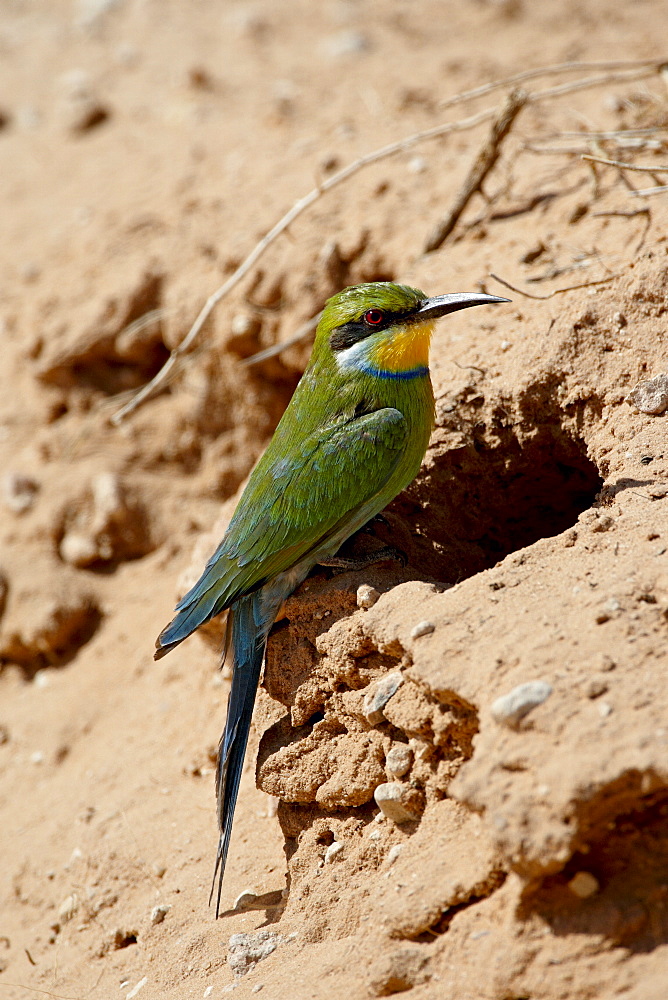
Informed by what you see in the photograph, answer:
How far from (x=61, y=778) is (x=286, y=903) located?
5.11 ft

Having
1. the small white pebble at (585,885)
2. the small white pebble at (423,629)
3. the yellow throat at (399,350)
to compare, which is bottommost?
the small white pebble at (585,885)

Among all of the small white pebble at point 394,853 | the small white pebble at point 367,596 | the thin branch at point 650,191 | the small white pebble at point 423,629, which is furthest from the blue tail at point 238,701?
the thin branch at point 650,191

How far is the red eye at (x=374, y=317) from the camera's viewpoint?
2.95 meters

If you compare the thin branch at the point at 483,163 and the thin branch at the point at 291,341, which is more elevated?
the thin branch at the point at 483,163

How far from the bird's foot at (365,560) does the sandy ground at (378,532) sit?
7 cm

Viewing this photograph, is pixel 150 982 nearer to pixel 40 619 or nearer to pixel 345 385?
pixel 345 385

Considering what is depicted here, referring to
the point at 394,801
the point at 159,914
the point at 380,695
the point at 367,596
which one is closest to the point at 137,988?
the point at 159,914

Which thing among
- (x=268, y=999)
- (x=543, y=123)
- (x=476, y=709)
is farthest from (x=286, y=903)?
(x=543, y=123)

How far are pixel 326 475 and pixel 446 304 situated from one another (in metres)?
0.67

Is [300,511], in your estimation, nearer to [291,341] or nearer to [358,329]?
[358,329]

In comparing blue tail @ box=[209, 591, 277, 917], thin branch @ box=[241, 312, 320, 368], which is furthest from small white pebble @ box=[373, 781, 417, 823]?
thin branch @ box=[241, 312, 320, 368]

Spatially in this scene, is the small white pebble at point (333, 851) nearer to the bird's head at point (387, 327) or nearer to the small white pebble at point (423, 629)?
the small white pebble at point (423, 629)

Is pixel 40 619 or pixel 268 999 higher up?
pixel 268 999

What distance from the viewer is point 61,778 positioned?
12.0 ft
